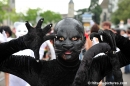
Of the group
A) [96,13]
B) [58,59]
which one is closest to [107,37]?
[58,59]

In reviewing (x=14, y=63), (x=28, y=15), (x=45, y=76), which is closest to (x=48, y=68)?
(x=45, y=76)

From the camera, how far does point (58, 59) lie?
237cm

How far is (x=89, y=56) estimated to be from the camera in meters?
2.04

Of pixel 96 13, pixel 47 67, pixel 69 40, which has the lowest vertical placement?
→ pixel 47 67

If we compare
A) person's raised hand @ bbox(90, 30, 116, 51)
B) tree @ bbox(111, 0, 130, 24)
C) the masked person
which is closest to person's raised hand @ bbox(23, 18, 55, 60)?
the masked person

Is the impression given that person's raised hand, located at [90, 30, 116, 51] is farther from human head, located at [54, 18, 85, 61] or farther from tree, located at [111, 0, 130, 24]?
tree, located at [111, 0, 130, 24]

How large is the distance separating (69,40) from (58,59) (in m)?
0.20

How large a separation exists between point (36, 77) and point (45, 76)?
81 mm

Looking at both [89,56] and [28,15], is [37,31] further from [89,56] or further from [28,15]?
[28,15]

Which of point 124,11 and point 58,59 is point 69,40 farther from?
point 124,11

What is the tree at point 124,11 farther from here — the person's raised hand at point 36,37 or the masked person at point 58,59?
the person's raised hand at point 36,37

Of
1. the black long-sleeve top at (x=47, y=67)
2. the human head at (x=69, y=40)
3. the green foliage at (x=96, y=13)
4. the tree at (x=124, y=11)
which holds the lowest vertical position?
the black long-sleeve top at (x=47, y=67)

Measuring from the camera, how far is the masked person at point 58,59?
7.43 feet

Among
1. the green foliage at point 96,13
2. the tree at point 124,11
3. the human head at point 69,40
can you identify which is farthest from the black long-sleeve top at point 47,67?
the green foliage at point 96,13
